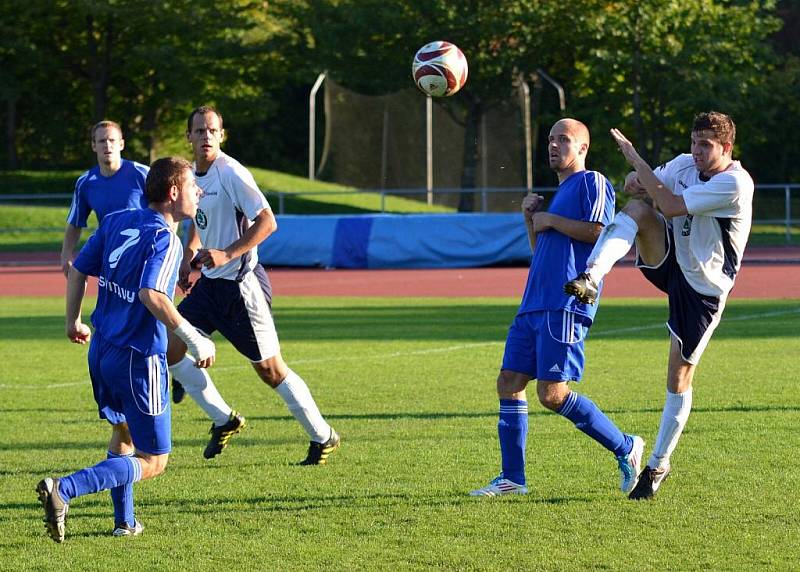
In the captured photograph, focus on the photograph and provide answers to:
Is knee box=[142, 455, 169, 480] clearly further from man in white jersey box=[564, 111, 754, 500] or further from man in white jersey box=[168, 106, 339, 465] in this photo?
man in white jersey box=[564, 111, 754, 500]

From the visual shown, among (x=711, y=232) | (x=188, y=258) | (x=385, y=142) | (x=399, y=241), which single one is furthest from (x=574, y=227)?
(x=385, y=142)

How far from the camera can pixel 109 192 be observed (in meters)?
9.70

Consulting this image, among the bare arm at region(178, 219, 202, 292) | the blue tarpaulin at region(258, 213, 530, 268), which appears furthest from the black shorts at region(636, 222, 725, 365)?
the blue tarpaulin at region(258, 213, 530, 268)

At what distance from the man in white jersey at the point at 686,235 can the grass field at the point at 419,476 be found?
20.8 inches

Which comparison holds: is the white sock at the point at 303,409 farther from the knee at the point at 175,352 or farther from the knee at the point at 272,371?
the knee at the point at 175,352

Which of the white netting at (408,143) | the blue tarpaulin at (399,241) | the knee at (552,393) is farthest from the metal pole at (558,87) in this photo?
the knee at (552,393)

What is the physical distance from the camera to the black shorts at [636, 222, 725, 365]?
6.39 metres

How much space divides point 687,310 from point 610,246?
0.69m

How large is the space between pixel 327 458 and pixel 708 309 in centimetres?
245

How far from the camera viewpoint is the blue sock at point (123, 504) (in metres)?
5.66

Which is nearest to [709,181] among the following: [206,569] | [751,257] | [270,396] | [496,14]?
[206,569]

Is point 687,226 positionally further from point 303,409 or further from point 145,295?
point 145,295

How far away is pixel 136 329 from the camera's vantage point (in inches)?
213

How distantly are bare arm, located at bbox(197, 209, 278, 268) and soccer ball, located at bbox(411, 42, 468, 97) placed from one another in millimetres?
1560
